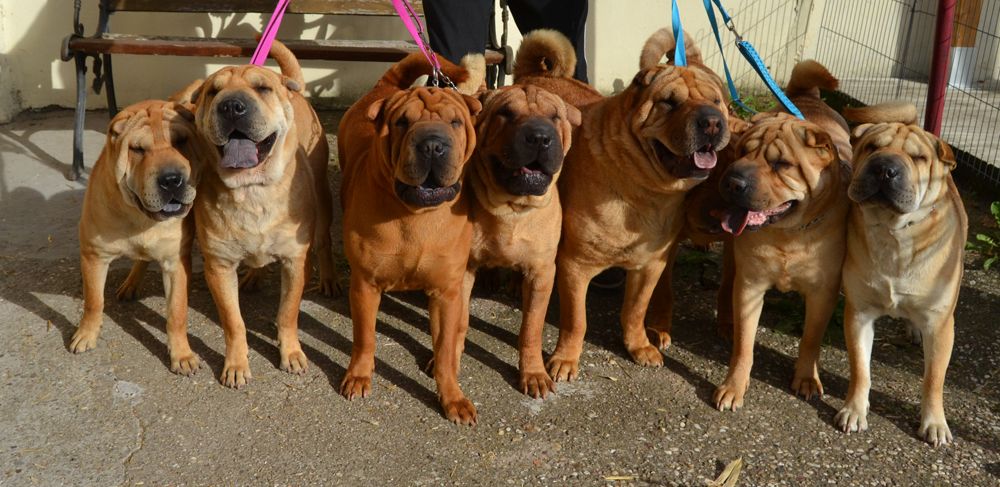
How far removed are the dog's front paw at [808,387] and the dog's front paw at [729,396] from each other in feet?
0.82

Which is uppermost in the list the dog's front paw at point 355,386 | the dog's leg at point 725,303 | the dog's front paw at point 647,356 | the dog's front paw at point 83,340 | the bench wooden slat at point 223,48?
the bench wooden slat at point 223,48

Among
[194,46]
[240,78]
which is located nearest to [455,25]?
[240,78]

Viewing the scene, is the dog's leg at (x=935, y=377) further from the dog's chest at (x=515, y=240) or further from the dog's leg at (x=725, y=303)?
the dog's chest at (x=515, y=240)

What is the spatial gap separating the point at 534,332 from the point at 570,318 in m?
0.21

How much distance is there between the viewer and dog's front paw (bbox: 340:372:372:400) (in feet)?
13.0

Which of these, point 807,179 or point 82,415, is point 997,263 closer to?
point 807,179

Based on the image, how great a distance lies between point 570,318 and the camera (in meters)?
4.19

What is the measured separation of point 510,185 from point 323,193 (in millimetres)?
1261

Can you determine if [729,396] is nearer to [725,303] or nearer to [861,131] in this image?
[725,303]

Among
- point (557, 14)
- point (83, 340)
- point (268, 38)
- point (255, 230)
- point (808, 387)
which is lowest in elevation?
point (83, 340)

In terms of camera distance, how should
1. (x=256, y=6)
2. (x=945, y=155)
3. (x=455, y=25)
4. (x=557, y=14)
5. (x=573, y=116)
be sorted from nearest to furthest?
(x=945, y=155) < (x=573, y=116) < (x=455, y=25) < (x=557, y=14) < (x=256, y=6)

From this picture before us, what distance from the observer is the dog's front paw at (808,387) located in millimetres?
4020

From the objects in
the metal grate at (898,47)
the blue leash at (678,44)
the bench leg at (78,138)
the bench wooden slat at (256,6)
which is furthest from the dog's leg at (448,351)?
the metal grate at (898,47)

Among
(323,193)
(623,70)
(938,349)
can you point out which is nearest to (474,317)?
(323,193)
